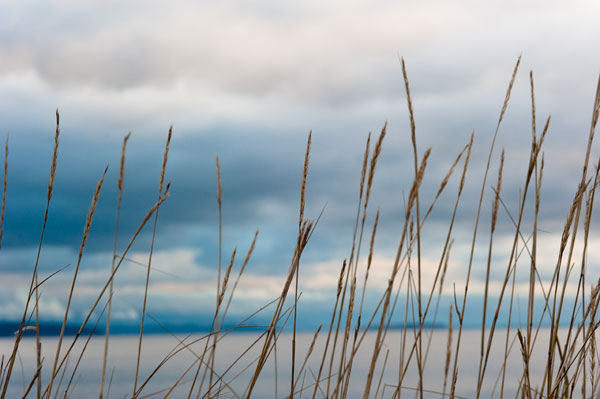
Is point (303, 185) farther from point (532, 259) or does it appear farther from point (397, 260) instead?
point (532, 259)

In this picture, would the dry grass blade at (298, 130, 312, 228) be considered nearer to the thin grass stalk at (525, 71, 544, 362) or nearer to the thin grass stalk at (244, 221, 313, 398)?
the thin grass stalk at (244, 221, 313, 398)

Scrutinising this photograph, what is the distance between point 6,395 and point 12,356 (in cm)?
12

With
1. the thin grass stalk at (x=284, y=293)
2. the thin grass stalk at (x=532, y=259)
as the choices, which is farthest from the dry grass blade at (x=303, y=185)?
the thin grass stalk at (x=532, y=259)

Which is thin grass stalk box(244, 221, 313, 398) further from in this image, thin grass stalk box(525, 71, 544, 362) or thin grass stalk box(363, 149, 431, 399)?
thin grass stalk box(525, 71, 544, 362)

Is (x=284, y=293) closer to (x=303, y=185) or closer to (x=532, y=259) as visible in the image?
(x=303, y=185)

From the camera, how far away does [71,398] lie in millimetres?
2521

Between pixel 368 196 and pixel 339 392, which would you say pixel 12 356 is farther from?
pixel 368 196

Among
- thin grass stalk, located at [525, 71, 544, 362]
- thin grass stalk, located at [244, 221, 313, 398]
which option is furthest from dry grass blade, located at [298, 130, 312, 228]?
thin grass stalk, located at [525, 71, 544, 362]

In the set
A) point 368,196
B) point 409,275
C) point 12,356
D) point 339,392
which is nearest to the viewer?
point 368,196

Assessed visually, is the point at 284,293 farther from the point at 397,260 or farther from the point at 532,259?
the point at 532,259

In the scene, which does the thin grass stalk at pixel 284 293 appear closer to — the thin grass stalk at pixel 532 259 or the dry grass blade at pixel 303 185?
the dry grass blade at pixel 303 185

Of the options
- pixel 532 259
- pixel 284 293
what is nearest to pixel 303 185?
pixel 284 293

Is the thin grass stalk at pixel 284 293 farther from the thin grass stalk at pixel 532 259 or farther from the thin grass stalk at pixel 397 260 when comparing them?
the thin grass stalk at pixel 532 259

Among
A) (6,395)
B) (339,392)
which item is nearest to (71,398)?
(6,395)
